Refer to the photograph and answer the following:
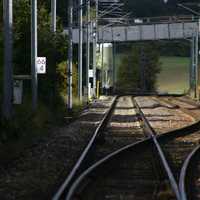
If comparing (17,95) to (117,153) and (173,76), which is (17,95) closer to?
(117,153)

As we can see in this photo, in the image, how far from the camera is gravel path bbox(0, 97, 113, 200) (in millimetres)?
12477

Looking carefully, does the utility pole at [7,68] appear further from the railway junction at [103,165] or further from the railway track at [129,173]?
the railway track at [129,173]

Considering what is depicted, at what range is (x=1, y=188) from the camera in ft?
42.1

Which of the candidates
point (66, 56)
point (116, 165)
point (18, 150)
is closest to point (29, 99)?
point (66, 56)

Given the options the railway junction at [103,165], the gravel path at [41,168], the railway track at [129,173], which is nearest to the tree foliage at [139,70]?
the railway junction at [103,165]

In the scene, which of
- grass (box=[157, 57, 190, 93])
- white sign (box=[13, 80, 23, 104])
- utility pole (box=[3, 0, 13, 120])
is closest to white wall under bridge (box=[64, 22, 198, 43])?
grass (box=[157, 57, 190, 93])

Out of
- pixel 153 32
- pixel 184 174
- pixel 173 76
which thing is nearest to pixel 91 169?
pixel 184 174

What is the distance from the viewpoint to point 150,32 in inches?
3632

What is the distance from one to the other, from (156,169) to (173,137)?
957 cm

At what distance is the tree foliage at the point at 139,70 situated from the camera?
14350 centimetres

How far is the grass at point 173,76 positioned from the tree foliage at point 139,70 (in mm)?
9385

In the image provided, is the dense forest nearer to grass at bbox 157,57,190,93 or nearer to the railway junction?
the railway junction

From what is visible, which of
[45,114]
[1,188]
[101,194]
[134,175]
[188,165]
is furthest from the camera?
[45,114]

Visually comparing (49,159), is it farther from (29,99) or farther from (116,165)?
(29,99)
